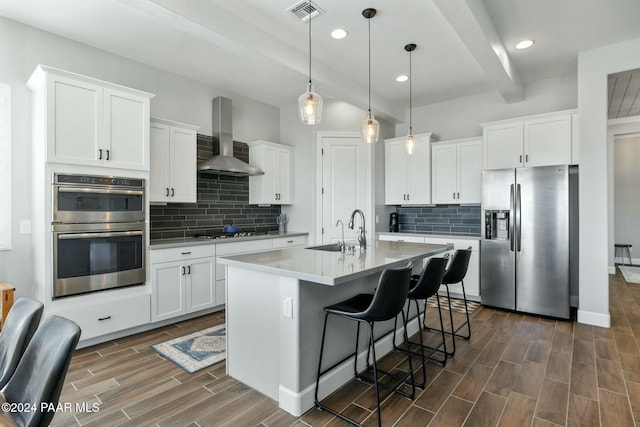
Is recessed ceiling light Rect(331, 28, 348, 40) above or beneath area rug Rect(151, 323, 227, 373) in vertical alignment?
above

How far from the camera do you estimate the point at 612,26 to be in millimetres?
3160

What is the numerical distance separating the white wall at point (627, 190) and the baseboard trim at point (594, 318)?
16.2ft

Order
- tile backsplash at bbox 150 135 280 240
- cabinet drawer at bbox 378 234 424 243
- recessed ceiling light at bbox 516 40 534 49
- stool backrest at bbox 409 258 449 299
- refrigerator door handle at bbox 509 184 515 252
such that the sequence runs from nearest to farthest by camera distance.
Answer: stool backrest at bbox 409 258 449 299, recessed ceiling light at bbox 516 40 534 49, refrigerator door handle at bbox 509 184 515 252, tile backsplash at bbox 150 135 280 240, cabinet drawer at bbox 378 234 424 243

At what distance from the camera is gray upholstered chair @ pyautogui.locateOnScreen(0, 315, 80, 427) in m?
0.99

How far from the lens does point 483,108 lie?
4957 mm

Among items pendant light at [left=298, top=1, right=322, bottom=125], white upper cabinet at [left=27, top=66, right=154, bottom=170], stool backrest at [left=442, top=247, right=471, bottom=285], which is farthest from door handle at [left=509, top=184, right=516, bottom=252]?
white upper cabinet at [left=27, top=66, right=154, bottom=170]

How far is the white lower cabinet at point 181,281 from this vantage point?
348 centimetres

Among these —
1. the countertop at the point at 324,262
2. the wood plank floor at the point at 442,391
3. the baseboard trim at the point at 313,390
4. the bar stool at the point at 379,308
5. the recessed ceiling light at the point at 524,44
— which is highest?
the recessed ceiling light at the point at 524,44

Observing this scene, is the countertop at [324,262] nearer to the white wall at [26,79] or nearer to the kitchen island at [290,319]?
the kitchen island at [290,319]

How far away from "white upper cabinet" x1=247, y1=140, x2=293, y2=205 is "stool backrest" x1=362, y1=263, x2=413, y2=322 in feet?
10.8

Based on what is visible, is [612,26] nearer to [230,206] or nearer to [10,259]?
[230,206]

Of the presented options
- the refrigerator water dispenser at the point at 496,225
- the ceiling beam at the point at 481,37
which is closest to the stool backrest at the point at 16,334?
the ceiling beam at the point at 481,37

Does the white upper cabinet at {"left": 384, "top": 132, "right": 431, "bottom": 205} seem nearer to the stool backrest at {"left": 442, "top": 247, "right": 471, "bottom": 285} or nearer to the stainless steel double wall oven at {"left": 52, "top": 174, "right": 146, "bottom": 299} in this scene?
the stool backrest at {"left": 442, "top": 247, "right": 471, "bottom": 285}

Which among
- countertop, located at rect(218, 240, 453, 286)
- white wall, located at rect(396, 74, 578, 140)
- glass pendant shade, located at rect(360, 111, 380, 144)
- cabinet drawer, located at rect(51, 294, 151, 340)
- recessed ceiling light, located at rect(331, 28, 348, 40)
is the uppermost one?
recessed ceiling light, located at rect(331, 28, 348, 40)
